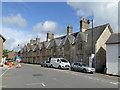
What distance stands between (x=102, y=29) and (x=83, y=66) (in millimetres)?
10987

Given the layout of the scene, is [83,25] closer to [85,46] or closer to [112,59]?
[85,46]

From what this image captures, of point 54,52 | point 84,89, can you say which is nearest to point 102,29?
point 54,52

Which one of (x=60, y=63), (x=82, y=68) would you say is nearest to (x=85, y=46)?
(x=60, y=63)

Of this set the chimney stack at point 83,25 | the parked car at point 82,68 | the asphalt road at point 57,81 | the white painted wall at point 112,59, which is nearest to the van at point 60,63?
the parked car at point 82,68

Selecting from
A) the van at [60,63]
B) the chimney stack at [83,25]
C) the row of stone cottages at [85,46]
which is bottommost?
the van at [60,63]

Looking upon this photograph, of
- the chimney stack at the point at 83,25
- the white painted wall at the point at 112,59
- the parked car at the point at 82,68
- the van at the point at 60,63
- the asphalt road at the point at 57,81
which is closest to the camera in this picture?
the asphalt road at the point at 57,81

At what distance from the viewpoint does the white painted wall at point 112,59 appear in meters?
18.7

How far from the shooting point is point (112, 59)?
1928 centimetres

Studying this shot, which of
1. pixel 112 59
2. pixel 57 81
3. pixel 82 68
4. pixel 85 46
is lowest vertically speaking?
pixel 82 68

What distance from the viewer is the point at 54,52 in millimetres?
41125

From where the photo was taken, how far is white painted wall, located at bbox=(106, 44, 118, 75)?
18719mm

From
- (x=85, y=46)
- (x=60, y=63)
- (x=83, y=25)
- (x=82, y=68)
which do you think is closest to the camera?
(x=82, y=68)

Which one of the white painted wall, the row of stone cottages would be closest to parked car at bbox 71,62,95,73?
the white painted wall

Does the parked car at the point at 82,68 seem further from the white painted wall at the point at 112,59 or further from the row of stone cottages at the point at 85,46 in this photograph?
the row of stone cottages at the point at 85,46
